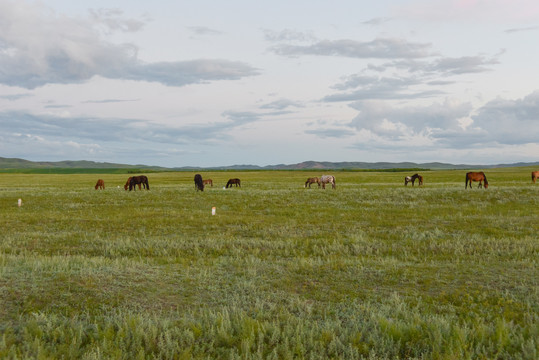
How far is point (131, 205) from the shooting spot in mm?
30062

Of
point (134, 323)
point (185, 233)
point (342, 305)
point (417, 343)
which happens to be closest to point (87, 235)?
point (185, 233)

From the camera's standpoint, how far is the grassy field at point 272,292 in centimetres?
634

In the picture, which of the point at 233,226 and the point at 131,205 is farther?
the point at 131,205

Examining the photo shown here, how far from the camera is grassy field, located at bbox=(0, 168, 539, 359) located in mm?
6340

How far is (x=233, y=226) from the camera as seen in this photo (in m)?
20.0

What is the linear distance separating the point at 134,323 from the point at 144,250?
24.9 feet

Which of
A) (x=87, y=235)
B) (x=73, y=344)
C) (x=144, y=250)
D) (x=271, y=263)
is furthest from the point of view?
(x=87, y=235)

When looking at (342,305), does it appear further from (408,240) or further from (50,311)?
(408,240)

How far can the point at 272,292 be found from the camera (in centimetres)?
897

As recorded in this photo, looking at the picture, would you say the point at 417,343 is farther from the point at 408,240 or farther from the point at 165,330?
the point at 408,240

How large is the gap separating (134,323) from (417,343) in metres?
4.68

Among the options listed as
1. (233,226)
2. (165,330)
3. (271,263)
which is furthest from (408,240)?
(165,330)

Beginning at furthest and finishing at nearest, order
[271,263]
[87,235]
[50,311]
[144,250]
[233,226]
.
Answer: [233,226]
[87,235]
[144,250]
[271,263]
[50,311]

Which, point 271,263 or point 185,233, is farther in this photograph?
point 185,233
